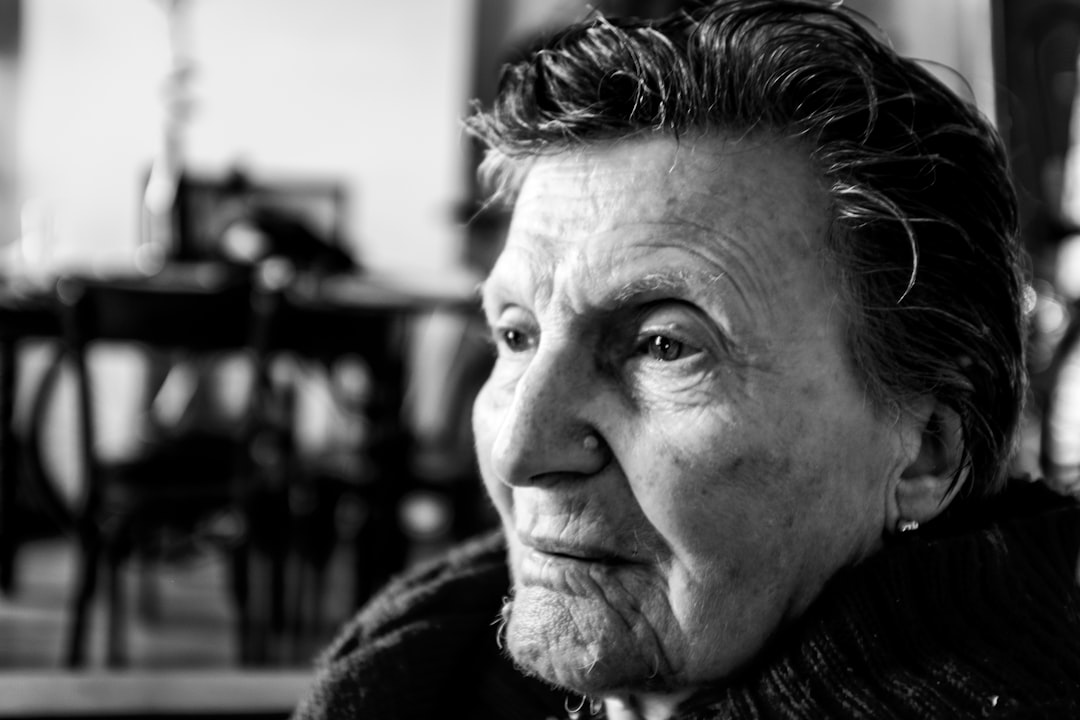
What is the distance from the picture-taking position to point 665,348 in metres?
0.78

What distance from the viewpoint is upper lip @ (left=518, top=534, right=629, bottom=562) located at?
0.77 meters

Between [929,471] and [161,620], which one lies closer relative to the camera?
[929,471]

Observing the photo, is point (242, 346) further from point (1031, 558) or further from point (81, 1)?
point (81, 1)

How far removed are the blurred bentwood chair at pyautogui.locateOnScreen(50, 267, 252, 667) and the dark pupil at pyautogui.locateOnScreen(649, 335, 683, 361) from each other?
6.69 feet

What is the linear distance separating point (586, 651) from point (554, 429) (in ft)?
0.51

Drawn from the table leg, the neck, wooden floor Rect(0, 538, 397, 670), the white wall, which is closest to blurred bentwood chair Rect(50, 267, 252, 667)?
wooden floor Rect(0, 538, 397, 670)

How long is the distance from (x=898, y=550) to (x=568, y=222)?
32cm

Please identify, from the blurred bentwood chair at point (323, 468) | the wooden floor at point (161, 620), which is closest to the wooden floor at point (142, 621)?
the wooden floor at point (161, 620)

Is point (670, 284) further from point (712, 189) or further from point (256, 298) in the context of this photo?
point (256, 298)

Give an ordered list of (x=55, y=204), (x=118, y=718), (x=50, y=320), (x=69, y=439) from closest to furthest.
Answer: (x=118, y=718), (x=50, y=320), (x=69, y=439), (x=55, y=204)

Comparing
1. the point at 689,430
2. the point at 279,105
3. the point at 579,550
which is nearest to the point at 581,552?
the point at 579,550

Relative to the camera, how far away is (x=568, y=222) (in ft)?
2.67

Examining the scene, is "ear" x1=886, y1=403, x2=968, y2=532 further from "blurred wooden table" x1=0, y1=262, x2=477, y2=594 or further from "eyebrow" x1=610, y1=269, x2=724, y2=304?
"blurred wooden table" x1=0, y1=262, x2=477, y2=594

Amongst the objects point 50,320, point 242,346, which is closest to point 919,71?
point 242,346
